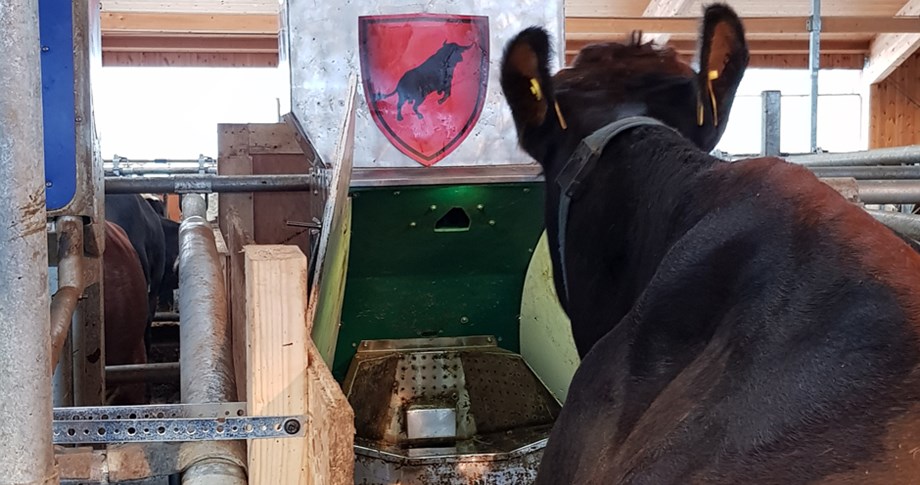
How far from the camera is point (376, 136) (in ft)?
10.8

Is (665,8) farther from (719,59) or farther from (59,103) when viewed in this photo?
(59,103)

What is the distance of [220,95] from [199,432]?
12468 mm

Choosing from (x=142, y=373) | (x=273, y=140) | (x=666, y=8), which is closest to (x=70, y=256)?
(x=142, y=373)

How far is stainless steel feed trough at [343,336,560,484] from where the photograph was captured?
130 inches

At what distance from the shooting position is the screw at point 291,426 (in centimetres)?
95

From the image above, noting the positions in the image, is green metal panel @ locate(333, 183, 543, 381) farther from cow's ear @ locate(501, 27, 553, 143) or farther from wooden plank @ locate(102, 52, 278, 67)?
wooden plank @ locate(102, 52, 278, 67)

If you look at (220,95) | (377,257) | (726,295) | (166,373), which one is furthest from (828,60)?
(726,295)

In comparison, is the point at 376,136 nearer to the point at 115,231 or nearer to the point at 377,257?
the point at 377,257

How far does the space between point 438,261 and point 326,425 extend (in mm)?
2682

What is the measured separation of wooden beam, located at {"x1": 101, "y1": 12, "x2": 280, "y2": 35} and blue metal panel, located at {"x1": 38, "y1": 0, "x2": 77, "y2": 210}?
976 cm

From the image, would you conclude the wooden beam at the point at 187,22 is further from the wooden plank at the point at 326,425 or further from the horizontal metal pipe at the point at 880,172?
the wooden plank at the point at 326,425

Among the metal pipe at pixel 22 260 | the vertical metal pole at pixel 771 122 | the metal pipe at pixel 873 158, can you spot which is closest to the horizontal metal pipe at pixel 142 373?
the metal pipe at pixel 22 260

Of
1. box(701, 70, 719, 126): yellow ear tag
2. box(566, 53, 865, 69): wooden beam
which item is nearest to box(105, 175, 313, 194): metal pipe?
box(701, 70, 719, 126): yellow ear tag

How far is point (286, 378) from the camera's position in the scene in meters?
0.95
